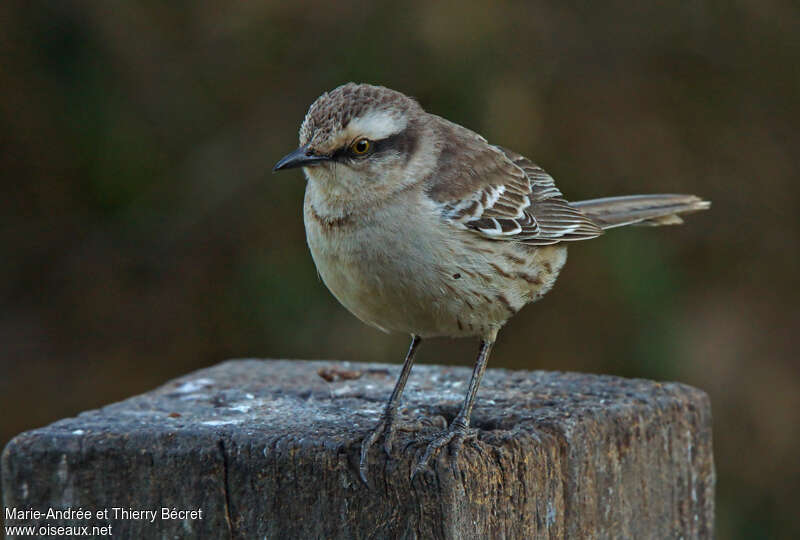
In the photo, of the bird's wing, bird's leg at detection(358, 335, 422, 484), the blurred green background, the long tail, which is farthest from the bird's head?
the blurred green background

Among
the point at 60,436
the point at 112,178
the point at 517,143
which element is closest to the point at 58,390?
the point at 112,178

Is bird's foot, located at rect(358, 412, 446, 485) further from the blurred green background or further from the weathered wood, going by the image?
the blurred green background

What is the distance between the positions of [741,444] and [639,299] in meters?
1.35

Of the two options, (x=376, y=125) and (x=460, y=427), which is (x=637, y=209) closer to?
(x=376, y=125)

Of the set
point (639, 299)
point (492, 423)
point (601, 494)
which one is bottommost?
point (601, 494)

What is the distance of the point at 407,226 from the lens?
13.6 ft

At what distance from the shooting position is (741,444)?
7.70m

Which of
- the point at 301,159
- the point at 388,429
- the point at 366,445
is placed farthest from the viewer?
the point at 301,159

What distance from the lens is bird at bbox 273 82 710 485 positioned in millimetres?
4062

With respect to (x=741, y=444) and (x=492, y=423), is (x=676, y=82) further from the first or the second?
(x=492, y=423)

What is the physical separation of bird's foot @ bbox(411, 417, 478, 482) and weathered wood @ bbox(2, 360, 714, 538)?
4 centimetres

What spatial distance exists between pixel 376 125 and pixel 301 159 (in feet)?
1.17

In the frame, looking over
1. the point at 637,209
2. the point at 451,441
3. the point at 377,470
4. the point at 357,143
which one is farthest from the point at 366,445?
the point at 637,209

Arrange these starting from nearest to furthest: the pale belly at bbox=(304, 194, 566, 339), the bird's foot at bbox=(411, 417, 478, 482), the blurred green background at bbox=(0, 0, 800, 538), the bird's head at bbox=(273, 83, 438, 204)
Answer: the bird's foot at bbox=(411, 417, 478, 482)
the pale belly at bbox=(304, 194, 566, 339)
the bird's head at bbox=(273, 83, 438, 204)
the blurred green background at bbox=(0, 0, 800, 538)
